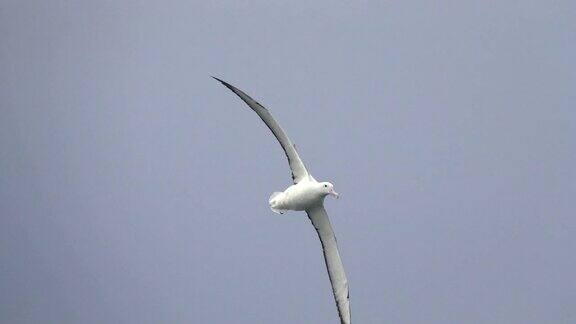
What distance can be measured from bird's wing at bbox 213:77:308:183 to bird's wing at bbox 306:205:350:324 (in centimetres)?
112

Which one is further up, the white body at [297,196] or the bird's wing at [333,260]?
the white body at [297,196]

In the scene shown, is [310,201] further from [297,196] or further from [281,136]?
[281,136]

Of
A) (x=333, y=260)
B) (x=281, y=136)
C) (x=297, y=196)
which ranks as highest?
(x=281, y=136)

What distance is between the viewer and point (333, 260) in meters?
24.2

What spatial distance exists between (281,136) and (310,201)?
188 centimetres

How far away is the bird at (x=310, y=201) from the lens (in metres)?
22.0

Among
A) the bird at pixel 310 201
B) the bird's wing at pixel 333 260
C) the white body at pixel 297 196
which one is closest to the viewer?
the bird at pixel 310 201

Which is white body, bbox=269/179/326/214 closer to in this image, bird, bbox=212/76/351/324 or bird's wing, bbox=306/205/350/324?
bird, bbox=212/76/351/324

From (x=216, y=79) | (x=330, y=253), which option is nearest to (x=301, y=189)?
(x=330, y=253)

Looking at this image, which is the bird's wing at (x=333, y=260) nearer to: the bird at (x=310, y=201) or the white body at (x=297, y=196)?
the bird at (x=310, y=201)

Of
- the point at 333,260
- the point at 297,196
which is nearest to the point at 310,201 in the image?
the point at 297,196

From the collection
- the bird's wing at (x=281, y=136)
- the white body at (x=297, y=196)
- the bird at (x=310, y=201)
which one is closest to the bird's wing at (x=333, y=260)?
the bird at (x=310, y=201)

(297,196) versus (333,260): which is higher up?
(297,196)

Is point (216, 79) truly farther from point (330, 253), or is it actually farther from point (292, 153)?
point (330, 253)
